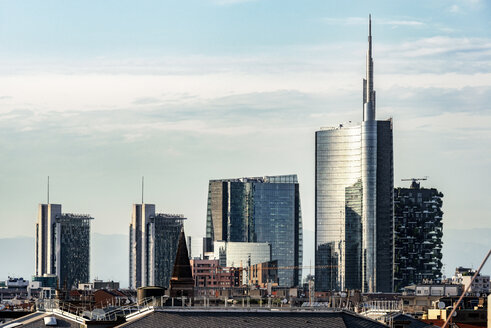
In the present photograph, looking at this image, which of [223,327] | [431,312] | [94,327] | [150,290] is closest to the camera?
[223,327]

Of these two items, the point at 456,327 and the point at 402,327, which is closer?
the point at 402,327

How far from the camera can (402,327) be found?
115m

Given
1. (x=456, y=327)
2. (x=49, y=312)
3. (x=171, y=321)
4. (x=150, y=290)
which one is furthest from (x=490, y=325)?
(x=150, y=290)

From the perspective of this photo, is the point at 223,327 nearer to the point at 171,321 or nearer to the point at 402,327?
the point at 171,321

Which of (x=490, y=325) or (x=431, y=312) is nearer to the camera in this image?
(x=490, y=325)

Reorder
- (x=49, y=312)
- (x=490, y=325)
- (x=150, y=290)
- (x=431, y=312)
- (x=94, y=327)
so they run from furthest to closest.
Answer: (x=431, y=312) → (x=150, y=290) → (x=49, y=312) → (x=94, y=327) → (x=490, y=325)

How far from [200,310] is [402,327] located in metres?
21.6

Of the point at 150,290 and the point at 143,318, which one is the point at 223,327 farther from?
the point at 150,290

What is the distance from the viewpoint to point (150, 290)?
554 ft

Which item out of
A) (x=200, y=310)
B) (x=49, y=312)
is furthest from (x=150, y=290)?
(x=200, y=310)

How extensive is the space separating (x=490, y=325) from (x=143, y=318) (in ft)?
86.9

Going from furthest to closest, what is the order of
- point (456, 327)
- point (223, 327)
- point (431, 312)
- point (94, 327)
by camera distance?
point (431, 312) → point (456, 327) → point (94, 327) → point (223, 327)

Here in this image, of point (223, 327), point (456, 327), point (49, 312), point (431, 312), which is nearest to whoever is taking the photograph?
point (223, 327)

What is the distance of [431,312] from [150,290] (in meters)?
Answer: 42.8
